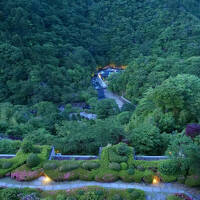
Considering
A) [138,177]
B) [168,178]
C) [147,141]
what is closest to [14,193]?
[138,177]

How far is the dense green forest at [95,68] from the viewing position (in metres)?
13.7

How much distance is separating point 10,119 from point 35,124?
284 centimetres

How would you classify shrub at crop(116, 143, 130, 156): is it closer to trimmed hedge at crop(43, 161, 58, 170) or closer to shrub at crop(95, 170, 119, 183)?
shrub at crop(95, 170, 119, 183)

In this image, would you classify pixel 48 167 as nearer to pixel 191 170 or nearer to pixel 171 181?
pixel 171 181

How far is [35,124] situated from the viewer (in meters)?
22.5

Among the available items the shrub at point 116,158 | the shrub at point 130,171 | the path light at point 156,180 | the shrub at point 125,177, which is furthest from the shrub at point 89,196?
the path light at point 156,180

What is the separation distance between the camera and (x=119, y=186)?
9180 mm

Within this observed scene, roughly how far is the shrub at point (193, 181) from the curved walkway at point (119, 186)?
24 cm

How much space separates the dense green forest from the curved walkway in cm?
226

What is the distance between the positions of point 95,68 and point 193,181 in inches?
1665

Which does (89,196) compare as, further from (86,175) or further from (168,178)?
(168,178)

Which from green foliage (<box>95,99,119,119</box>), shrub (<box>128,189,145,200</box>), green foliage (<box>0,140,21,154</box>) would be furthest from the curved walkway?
green foliage (<box>95,99,119,119</box>)

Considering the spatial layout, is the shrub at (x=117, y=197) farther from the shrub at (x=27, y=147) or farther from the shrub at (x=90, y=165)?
the shrub at (x=27, y=147)

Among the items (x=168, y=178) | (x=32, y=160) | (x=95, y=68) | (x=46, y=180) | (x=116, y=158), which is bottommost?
(x=46, y=180)
